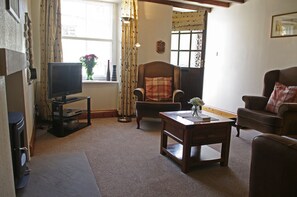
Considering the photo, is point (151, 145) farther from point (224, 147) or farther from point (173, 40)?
point (173, 40)

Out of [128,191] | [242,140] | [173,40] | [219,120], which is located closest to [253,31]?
[173,40]

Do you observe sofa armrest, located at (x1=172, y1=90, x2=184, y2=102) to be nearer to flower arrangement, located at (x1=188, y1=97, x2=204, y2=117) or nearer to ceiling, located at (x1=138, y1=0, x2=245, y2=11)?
flower arrangement, located at (x1=188, y1=97, x2=204, y2=117)

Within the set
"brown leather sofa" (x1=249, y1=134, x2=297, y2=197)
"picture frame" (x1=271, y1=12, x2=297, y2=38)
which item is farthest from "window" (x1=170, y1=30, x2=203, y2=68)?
"brown leather sofa" (x1=249, y1=134, x2=297, y2=197)

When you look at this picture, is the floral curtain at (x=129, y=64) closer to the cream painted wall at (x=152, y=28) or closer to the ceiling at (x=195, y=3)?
the cream painted wall at (x=152, y=28)

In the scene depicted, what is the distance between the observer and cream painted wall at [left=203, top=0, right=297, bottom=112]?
426 cm

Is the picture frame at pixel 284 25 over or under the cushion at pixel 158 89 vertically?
over

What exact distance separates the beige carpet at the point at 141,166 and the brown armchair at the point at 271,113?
346mm

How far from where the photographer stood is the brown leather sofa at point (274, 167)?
128cm

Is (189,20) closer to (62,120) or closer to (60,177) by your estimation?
(62,120)

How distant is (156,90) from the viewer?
4.27 metres

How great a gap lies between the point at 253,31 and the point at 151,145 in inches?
123

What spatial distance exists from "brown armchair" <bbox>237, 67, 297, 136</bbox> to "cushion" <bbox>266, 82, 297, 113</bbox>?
96 millimetres

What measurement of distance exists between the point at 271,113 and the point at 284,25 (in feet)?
5.67

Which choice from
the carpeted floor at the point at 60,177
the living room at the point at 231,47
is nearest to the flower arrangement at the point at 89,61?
the living room at the point at 231,47
